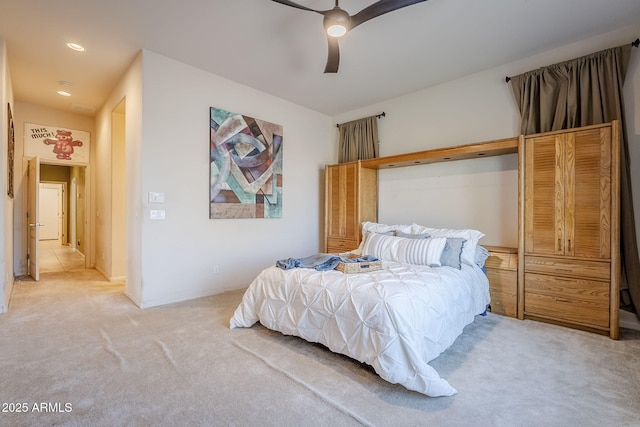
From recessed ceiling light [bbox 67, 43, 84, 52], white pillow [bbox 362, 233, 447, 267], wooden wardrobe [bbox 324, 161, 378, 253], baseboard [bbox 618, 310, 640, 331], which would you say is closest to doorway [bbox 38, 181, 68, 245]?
recessed ceiling light [bbox 67, 43, 84, 52]

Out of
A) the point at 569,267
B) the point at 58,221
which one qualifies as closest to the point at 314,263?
the point at 569,267

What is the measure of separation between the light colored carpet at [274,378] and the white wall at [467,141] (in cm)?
148

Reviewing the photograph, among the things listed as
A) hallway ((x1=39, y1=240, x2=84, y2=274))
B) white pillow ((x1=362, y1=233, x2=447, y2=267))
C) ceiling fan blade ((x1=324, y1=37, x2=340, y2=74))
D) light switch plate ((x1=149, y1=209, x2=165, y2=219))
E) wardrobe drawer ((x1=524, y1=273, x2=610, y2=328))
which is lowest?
hallway ((x1=39, y1=240, x2=84, y2=274))

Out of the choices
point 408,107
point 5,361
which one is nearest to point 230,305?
point 5,361

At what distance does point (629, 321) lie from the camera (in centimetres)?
302

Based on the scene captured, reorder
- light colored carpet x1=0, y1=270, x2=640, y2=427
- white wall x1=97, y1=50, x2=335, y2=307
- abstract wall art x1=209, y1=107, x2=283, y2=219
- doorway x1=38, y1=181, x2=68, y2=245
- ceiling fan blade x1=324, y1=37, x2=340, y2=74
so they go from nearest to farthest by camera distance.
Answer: light colored carpet x1=0, y1=270, x2=640, y2=427, ceiling fan blade x1=324, y1=37, x2=340, y2=74, white wall x1=97, y1=50, x2=335, y2=307, abstract wall art x1=209, y1=107, x2=283, y2=219, doorway x1=38, y1=181, x2=68, y2=245

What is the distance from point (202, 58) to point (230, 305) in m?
3.02

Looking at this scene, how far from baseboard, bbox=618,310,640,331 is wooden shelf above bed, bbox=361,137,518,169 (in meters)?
1.96

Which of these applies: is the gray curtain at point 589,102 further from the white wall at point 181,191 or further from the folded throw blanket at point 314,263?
the white wall at point 181,191

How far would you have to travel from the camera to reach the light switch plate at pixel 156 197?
358cm

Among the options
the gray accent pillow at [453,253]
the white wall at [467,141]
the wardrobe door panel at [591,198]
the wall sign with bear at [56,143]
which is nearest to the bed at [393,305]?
the gray accent pillow at [453,253]

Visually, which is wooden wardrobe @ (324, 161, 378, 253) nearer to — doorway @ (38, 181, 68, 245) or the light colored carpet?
the light colored carpet

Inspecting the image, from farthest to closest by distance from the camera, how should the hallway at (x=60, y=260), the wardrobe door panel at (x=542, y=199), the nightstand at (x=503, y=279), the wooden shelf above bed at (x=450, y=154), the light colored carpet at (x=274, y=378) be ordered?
the hallway at (x=60, y=260) < the wooden shelf above bed at (x=450, y=154) < the nightstand at (x=503, y=279) < the wardrobe door panel at (x=542, y=199) < the light colored carpet at (x=274, y=378)

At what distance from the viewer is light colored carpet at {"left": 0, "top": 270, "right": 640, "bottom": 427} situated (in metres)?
1.70
